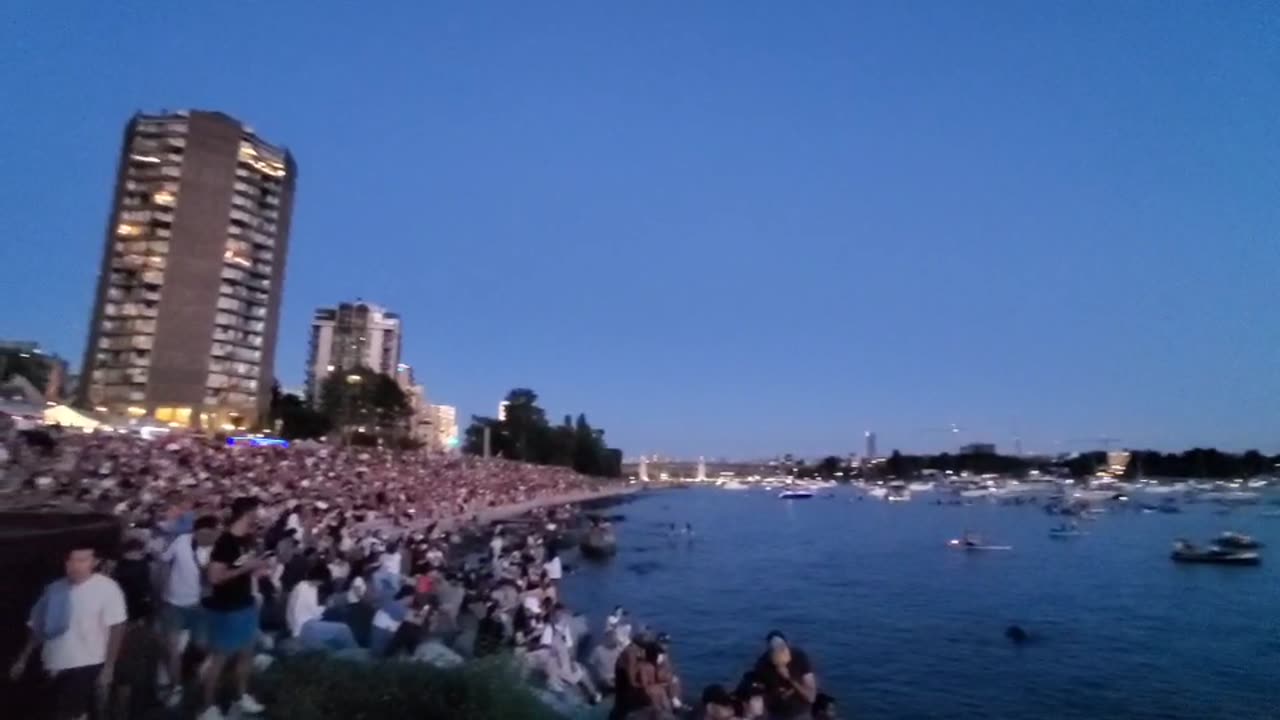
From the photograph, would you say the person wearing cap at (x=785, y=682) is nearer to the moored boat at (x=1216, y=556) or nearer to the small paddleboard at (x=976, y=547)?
the moored boat at (x=1216, y=556)

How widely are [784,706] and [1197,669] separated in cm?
1731

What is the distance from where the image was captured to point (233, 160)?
273 ft

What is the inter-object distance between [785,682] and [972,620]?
20.9 m

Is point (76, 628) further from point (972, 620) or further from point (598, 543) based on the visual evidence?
point (598, 543)

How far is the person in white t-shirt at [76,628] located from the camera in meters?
5.65

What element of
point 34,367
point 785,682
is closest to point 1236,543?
point 785,682

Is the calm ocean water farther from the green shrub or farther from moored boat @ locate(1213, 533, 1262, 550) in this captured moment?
the green shrub

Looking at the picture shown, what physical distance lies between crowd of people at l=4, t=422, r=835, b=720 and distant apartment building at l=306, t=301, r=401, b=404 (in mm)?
135026

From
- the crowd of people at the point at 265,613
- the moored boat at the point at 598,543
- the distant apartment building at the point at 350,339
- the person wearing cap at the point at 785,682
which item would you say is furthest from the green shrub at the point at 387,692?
the distant apartment building at the point at 350,339

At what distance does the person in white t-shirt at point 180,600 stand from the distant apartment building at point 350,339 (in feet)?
518

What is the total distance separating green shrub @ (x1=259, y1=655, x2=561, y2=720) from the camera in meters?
7.21

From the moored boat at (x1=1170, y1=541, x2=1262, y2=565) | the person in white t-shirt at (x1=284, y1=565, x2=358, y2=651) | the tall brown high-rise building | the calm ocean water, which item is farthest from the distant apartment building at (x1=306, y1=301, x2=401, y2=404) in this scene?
the person in white t-shirt at (x1=284, y1=565, x2=358, y2=651)

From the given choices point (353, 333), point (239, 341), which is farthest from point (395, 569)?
point (353, 333)

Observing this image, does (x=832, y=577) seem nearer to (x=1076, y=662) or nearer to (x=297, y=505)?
(x=1076, y=662)
